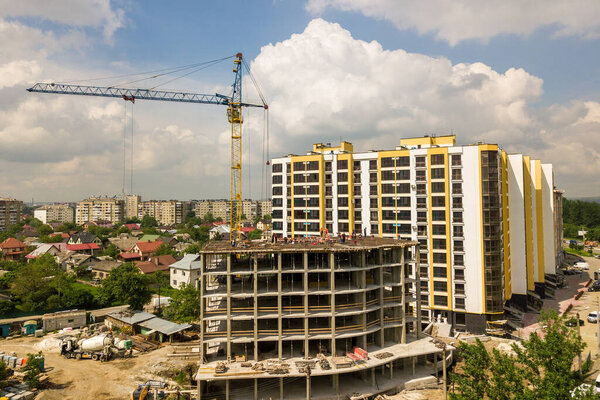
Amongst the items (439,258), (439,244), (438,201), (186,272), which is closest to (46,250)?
(186,272)

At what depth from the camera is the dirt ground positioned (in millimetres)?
38719

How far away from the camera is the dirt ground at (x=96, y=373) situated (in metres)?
38.7

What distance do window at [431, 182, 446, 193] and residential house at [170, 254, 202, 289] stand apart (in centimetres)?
5903

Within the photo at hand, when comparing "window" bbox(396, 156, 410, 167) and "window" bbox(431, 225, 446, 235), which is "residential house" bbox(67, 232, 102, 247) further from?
"window" bbox(431, 225, 446, 235)

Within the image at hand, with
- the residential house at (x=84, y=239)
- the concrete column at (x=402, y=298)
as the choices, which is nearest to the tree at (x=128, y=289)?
the concrete column at (x=402, y=298)

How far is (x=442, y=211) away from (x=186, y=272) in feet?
205

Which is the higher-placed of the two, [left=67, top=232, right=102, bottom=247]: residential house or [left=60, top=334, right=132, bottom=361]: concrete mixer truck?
[left=67, top=232, right=102, bottom=247]: residential house

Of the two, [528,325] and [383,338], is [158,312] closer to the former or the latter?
[383,338]

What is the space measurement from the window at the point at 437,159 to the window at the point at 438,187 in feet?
12.0

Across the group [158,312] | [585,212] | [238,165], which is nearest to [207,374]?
[158,312]

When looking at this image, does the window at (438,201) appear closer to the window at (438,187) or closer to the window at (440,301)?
the window at (438,187)

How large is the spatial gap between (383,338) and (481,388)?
1465cm

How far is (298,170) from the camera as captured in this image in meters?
74.6

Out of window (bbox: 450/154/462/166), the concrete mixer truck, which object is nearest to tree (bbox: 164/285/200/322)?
the concrete mixer truck
